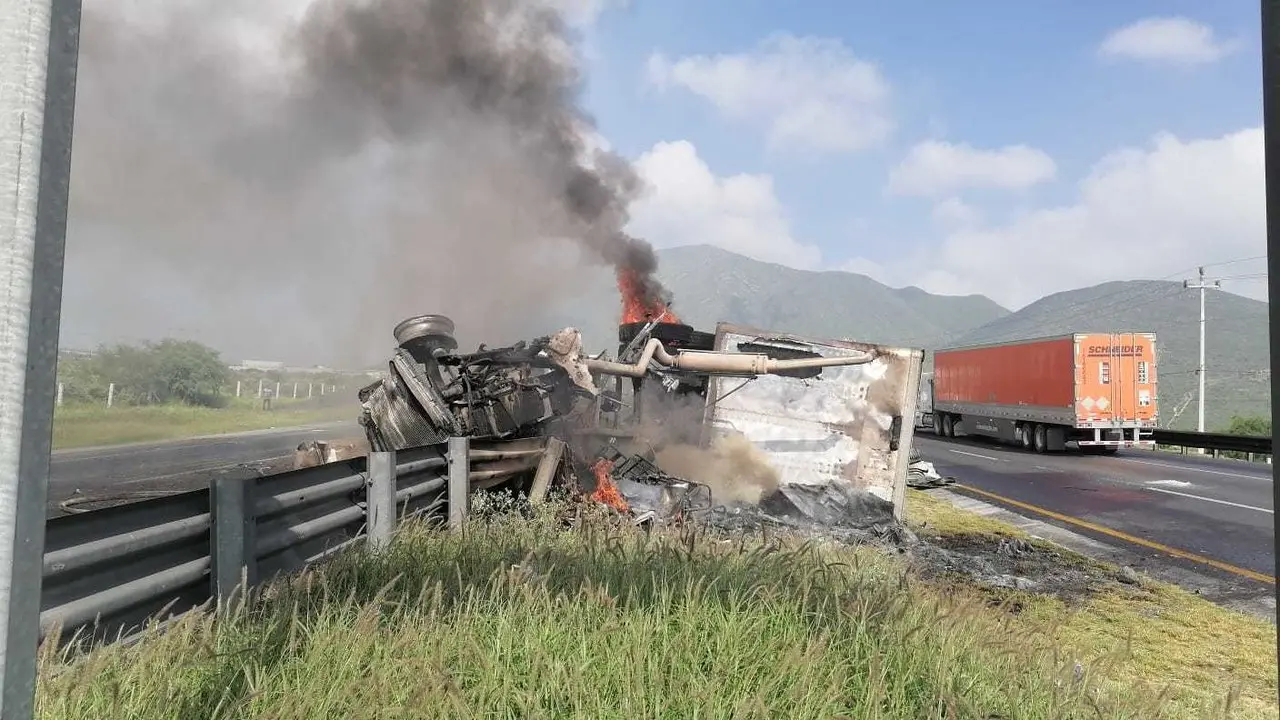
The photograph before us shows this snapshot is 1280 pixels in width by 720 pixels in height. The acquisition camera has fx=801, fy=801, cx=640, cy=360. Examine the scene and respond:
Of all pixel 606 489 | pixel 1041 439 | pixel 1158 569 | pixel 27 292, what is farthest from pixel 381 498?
pixel 1041 439

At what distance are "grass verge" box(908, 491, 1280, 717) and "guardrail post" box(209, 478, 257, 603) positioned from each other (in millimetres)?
3852

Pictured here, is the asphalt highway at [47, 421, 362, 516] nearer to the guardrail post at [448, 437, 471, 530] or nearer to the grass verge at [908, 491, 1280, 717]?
the guardrail post at [448, 437, 471, 530]

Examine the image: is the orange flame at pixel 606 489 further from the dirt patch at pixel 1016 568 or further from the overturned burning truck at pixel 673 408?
the dirt patch at pixel 1016 568

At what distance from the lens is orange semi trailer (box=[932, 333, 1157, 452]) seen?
81.7 ft

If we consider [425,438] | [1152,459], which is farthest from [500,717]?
[1152,459]

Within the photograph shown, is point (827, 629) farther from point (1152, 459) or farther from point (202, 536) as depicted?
point (1152, 459)

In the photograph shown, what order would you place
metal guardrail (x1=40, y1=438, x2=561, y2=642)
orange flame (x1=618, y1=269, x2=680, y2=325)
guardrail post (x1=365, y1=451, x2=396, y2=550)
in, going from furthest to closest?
orange flame (x1=618, y1=269, x2=680, y2=325) → guardrail post (x1=365, y1=451, x2=396, y2=550) → metal guardrail (x1=40, y1=438, x2=561, y2=642)

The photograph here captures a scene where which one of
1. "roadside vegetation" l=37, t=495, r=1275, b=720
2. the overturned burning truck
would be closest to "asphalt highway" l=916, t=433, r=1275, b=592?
"roadside vegetation" l=37, t=495, r=1275, b=720

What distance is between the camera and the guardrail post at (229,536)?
145 inches

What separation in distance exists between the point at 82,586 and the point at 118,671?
14.3 inches

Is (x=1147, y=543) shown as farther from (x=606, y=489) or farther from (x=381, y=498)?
(x=381, y=498)

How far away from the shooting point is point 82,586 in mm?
2945

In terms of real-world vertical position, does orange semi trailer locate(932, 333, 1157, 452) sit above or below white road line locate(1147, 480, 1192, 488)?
above

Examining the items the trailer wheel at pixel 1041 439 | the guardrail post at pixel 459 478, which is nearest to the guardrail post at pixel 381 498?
the guardrail post at pixel 459 478
